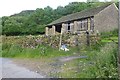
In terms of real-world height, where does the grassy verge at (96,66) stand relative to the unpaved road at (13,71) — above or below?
above

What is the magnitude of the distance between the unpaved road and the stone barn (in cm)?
69

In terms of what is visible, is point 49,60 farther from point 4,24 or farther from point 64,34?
point 4,24

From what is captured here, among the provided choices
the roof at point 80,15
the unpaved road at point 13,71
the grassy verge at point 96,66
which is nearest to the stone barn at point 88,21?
the roof at point 80,15

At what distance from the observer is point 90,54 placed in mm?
3791

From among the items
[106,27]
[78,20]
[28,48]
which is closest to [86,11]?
[78,20]

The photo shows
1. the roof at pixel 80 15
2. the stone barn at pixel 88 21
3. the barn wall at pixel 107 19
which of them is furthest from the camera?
the roof at pixel 80 15

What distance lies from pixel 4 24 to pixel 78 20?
1.14 metres

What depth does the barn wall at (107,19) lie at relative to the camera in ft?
12.0

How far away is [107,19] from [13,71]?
162 cm

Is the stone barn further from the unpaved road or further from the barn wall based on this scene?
the unpaved road

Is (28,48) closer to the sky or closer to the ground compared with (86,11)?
closer to the ground

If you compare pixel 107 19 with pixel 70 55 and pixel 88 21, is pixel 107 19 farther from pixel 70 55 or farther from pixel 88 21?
pixel 70 55

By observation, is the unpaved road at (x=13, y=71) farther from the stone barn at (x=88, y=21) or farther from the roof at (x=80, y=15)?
the roof at (x=80, y=15)

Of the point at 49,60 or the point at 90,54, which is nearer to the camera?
the point at 90,54
